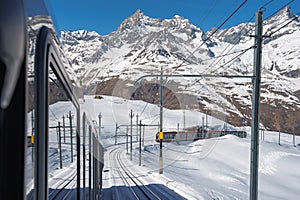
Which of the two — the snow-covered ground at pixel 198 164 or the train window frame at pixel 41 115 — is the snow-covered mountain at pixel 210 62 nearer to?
the snow-covered ground at pixel 198 164

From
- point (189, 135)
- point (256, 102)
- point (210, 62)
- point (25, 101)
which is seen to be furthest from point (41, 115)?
point (210, 62)

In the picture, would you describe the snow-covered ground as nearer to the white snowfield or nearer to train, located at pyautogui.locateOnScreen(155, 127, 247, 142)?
the white snowfield

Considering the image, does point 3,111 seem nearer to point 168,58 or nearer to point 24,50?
point 24,50

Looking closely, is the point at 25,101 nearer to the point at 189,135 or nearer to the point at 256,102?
the point at 256,102

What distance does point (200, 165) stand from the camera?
2189 centimetres

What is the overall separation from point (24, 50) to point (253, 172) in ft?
20.9

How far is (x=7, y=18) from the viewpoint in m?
0.46

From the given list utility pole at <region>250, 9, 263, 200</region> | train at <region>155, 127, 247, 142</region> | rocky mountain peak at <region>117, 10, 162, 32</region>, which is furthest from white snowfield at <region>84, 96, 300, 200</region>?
rocky mountain peak at <region>117, 10, 162, 32</region>

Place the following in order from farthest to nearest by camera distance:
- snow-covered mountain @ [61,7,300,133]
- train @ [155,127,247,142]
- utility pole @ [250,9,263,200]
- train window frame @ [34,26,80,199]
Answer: snow-covered mountain @ [61,7,300,133] < train @ [155,127,247,142] < utility pole @ [250,9,263,200] < train window frame @ [34,26,80,199]

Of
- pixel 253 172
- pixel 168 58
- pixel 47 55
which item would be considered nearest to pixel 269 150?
pixel 253 172

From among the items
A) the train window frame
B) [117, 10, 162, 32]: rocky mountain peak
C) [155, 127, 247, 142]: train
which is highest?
[117, 10, 162, 32]: rocky mountain peak

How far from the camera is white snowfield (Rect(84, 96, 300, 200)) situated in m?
14.0

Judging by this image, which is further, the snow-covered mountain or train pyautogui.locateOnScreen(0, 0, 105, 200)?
the snow-covered mountain

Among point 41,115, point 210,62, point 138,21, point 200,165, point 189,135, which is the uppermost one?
point 138,21
